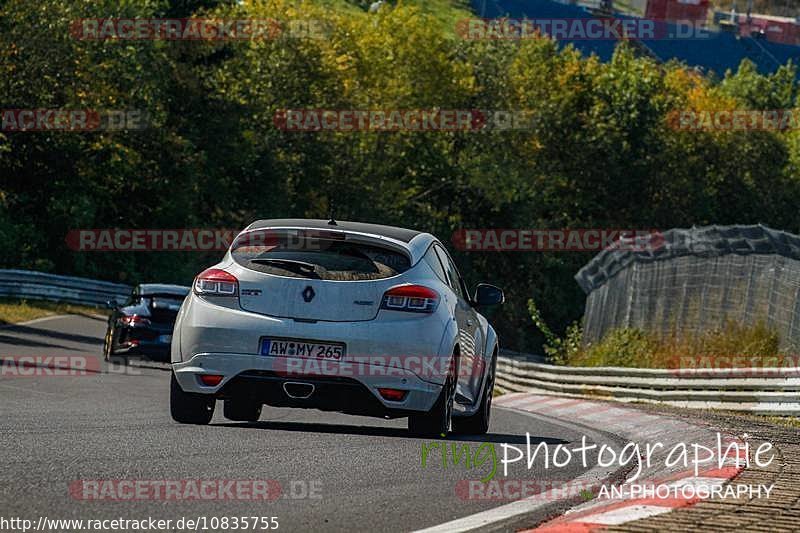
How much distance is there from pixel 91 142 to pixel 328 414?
39.6m

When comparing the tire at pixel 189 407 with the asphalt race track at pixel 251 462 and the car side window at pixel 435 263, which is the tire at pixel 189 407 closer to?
the asphalt race track at pixel 251 462

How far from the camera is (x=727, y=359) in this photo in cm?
2408

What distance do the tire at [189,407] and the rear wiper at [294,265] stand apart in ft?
3.94

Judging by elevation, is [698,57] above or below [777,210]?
above

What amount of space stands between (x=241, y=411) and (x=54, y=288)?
30.0 meters

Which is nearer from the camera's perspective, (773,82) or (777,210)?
(777,210)

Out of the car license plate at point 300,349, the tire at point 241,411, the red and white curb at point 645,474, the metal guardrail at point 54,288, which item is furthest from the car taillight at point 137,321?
the metal guardrail at point 54,288

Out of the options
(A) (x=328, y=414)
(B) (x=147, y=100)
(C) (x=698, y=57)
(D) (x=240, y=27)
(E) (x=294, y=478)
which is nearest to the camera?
(E) (x=294, y=478)

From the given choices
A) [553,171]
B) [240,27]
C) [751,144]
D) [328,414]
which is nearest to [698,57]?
[751,144]

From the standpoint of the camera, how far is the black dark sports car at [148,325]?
21.8 meters

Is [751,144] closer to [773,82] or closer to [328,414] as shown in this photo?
[773,82]

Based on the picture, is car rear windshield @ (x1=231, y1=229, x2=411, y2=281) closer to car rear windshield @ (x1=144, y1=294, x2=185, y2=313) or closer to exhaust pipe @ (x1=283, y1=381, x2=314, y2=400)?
exhaust pipe @ (x1=283, y1=381, x2=314, y2=400)

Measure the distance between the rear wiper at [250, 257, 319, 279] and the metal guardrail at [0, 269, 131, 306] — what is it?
28604mm

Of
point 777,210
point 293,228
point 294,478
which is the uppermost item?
point 293,228
